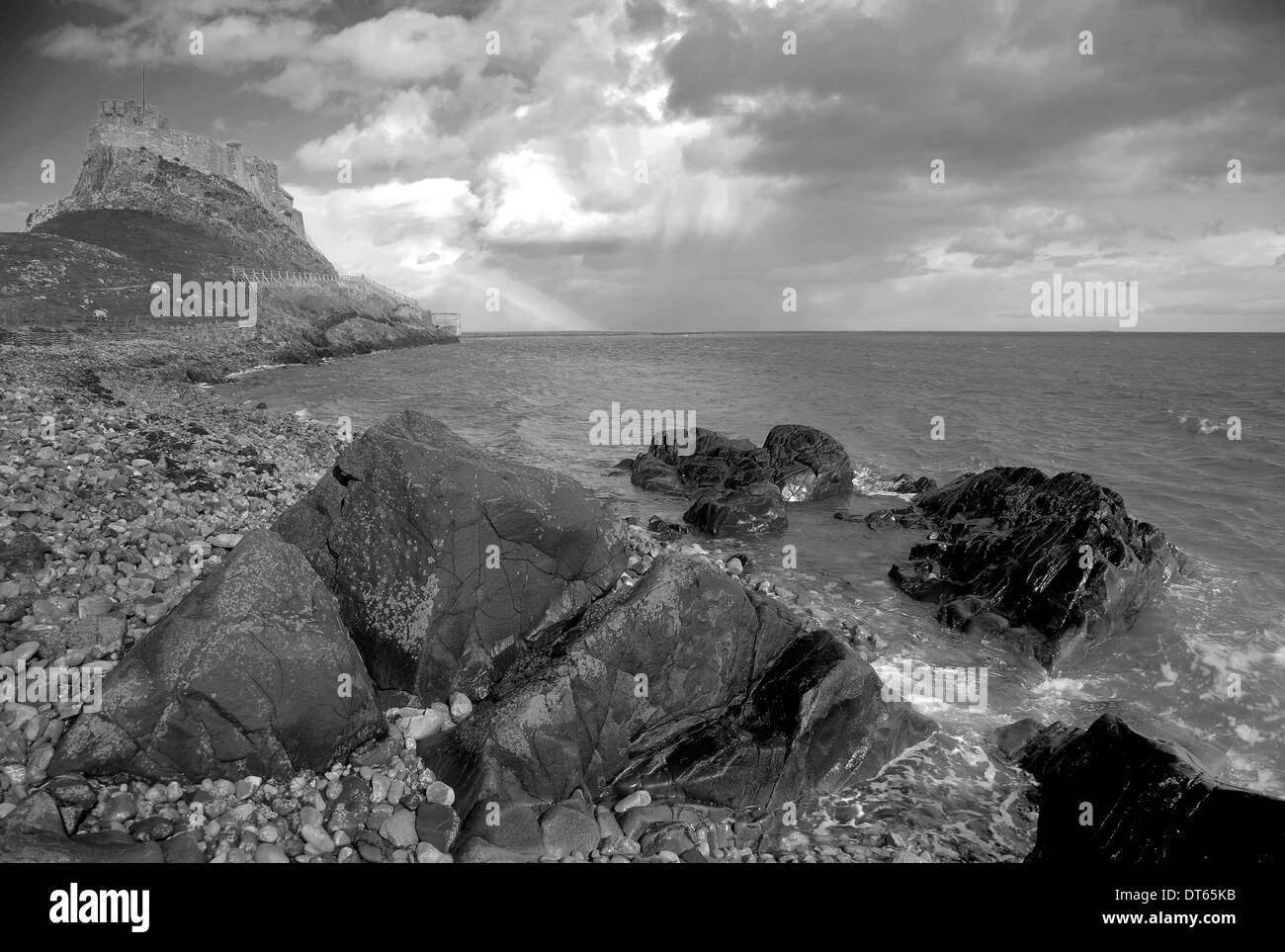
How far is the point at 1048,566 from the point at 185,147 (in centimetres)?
17294

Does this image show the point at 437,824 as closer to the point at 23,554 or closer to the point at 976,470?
the point at 23,554

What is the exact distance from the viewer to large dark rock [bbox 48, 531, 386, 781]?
739 centimetres

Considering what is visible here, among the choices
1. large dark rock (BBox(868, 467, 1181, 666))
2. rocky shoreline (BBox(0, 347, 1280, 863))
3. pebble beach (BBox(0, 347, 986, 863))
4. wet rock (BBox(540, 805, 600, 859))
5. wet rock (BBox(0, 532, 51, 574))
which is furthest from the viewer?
large dark rock (BBox(868, 467, 1181, 666))

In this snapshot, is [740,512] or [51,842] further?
[740,512]

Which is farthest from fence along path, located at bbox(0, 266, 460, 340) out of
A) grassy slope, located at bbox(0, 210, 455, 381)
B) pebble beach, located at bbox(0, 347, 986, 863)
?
pebble beach, located at bbox(0, 347, 986, 863)

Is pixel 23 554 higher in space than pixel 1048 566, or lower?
higher

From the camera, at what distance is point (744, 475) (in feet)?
87.0

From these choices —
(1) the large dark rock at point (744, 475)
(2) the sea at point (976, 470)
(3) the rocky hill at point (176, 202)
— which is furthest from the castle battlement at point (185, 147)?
(1) the large dark rock at point (744, 475)

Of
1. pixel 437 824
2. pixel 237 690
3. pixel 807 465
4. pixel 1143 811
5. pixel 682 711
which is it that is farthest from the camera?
pixel 807 465

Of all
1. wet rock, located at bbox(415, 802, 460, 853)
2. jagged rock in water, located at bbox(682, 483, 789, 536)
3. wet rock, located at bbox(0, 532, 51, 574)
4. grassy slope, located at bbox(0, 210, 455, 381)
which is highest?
grassy slope, located at bbox(0, 210, 455, 381)

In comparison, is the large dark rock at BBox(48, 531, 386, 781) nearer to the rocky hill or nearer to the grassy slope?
the grassy slope

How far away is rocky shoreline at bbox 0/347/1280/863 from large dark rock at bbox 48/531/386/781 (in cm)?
3

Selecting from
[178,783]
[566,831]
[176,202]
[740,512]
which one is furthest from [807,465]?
[176,202]

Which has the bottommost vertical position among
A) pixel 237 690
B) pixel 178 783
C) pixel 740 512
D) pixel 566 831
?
pixel 566 831
